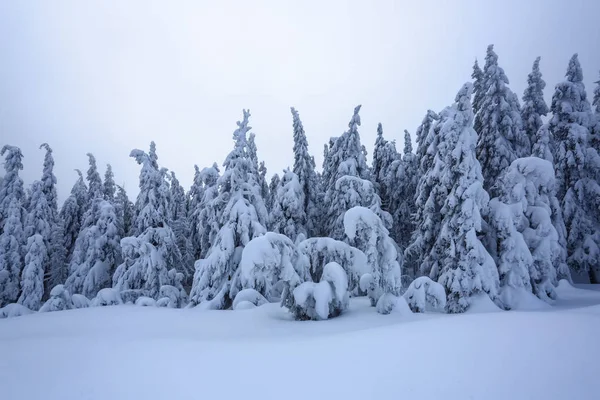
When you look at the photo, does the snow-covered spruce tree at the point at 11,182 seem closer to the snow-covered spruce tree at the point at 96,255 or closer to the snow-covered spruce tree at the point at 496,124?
the snow-covered spruce tree at the point at 96,255

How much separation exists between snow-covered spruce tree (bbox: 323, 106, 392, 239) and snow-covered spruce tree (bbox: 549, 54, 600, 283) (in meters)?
13.1

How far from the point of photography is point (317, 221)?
28.2 metres

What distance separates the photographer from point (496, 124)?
2370 centimetres

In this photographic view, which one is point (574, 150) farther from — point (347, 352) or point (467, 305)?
point (347, 352)

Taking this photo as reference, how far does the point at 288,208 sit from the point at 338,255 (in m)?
11.1

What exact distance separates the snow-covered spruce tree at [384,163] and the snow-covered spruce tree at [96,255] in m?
23.3

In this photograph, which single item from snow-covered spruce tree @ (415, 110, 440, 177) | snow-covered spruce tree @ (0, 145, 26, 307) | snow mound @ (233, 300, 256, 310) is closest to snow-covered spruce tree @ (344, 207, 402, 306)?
snow mound @ (233, 300, 256, 310)

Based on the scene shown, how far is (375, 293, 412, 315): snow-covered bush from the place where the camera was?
1199 cm

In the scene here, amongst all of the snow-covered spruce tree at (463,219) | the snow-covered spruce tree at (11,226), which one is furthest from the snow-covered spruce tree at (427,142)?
the snow-covered spruce tree at (11,226)

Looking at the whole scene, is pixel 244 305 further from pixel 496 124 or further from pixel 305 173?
pixel 496 124

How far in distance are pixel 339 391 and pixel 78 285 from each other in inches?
1088

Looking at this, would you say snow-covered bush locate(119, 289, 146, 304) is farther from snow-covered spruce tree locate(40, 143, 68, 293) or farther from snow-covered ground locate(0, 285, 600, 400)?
snow-covered spruce tree locate(40, 143, 68, 293)

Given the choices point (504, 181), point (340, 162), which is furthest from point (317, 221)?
point (504, 181)

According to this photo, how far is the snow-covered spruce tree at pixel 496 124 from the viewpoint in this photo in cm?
2347
